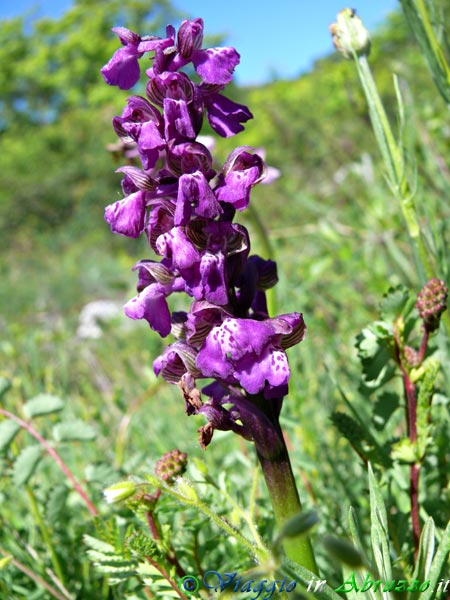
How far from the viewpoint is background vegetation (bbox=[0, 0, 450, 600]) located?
119 centimetres

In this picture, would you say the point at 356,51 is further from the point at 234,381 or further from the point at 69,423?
the point at 69,423

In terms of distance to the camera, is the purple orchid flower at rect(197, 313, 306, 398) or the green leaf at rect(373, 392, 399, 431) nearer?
the purple orchid flower at rect(197, 313, 306, 398)

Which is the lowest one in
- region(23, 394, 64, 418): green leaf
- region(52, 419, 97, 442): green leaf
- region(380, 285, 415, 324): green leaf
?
region(52, 419, 97, 442): green leaf

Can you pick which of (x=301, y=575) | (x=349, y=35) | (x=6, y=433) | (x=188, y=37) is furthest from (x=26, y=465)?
(x=349, y=35)

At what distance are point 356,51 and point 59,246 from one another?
15.0m

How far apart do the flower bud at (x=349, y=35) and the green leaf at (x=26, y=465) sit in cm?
85

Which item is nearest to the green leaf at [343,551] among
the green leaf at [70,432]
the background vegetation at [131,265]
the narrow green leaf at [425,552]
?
the narrow green leaf at [425,552]

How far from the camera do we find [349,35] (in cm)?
100

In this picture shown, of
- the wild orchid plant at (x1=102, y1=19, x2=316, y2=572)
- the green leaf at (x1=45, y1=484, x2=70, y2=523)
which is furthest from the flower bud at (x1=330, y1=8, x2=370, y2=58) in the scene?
the green leaf at (x1=45, y1=484, x2=70, y2=523)

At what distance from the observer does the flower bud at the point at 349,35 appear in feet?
3.25

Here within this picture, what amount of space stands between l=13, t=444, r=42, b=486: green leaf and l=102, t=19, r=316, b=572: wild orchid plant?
41cm

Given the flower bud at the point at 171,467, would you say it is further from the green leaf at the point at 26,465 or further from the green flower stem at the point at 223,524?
the green leaf at the point at 26,465

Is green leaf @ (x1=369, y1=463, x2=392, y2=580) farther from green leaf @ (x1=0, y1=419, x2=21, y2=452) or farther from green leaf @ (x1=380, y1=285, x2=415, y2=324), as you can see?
green leaf @ (x1=0, y1=419, x2=21, y2=452)

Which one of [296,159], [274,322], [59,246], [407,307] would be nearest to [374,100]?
[407,307]
